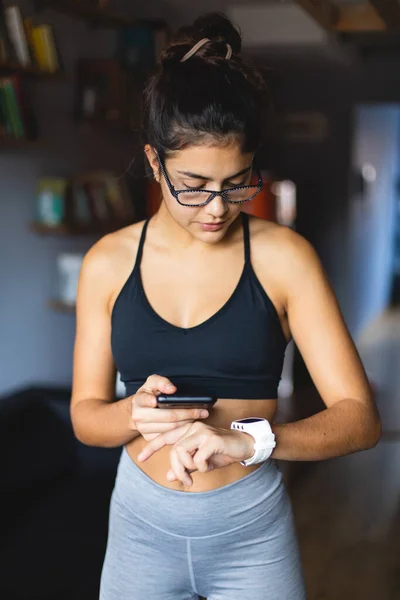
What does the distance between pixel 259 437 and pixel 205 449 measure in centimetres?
12

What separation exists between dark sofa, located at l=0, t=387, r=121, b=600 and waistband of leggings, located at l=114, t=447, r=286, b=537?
121 cm

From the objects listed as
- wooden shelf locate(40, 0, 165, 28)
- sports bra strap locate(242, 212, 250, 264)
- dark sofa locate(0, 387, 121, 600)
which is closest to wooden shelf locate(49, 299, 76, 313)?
dark sofa locate(0, 387, 121, 600)

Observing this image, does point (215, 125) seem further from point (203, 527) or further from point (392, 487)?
point (392, 487)

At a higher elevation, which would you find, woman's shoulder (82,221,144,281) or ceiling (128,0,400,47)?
ceiling (128,0,400,47)

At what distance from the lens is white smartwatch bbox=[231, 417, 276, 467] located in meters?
1.28

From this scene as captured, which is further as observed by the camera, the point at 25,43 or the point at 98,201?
the point at 98,201

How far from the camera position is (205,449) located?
1203 mm

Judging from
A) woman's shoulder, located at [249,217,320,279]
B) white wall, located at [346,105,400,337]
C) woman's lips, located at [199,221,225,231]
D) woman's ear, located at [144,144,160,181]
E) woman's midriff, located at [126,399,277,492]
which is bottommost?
white wall, located at [346,105,400,337]

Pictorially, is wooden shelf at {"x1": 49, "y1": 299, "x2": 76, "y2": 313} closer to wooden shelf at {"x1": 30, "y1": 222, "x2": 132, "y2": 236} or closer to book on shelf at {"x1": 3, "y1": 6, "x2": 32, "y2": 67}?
wooden shelf at {"x1": 30, "y1": 222, "x2": 132, "y2": 236}

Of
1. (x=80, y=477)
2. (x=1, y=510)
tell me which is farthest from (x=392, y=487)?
(x=1, y=510)

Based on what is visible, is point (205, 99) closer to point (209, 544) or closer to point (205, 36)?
point (205, 36)

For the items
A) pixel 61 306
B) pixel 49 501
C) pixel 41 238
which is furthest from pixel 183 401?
pixel 41 238

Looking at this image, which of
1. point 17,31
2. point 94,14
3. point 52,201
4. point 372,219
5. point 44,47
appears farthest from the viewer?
point 372,219

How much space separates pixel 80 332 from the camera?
159 cm
